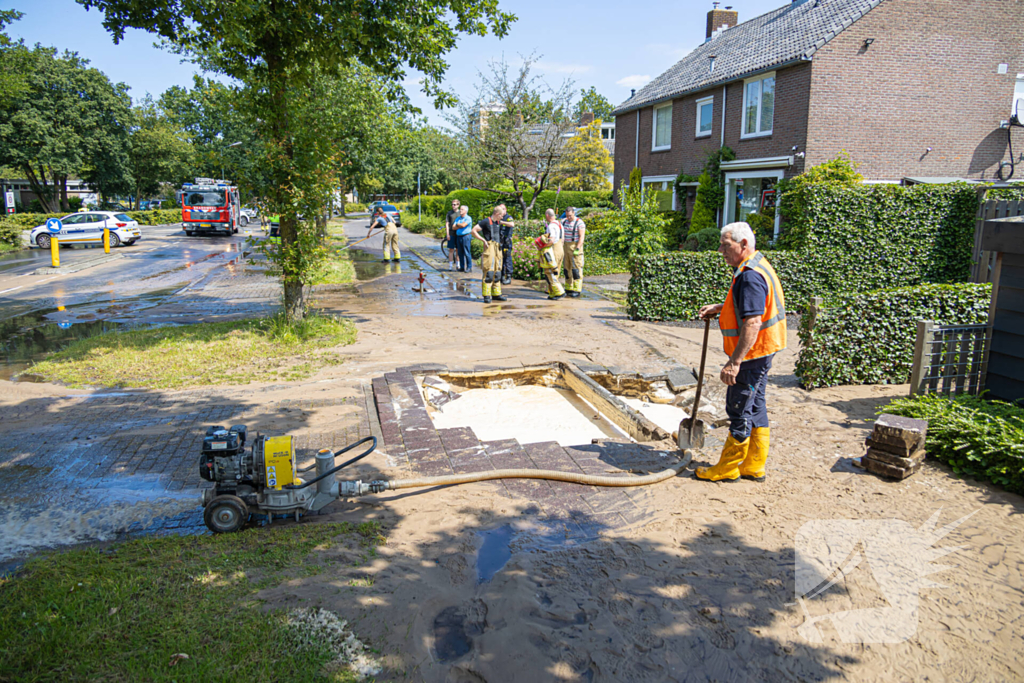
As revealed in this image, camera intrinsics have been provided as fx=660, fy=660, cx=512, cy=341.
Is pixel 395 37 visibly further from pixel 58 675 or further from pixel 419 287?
pixel 58 675

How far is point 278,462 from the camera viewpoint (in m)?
4.32

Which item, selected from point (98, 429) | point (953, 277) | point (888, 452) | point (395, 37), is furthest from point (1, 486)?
point (953, 277)

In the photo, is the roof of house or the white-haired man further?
the roof of house

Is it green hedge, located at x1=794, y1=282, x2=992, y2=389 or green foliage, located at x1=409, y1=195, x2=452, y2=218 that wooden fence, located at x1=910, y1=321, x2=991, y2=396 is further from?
green foliage, located at x1=409, y1=195, x2=452, y2=218

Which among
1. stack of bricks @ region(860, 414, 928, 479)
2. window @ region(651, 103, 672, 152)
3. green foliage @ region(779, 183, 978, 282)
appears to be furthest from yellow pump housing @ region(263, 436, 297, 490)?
window @ region(651, 103, 672, 152)

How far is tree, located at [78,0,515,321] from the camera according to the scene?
9.06m

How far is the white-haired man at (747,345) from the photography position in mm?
4719

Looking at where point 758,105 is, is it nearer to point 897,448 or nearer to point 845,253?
point 845,253

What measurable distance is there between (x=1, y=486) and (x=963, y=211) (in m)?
16.2

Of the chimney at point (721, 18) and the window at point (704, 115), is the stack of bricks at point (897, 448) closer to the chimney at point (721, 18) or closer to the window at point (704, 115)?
the window at point (704, 115)

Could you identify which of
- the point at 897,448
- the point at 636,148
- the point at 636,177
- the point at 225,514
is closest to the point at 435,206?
the point at 636,148

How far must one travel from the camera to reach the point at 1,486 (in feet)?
16.8

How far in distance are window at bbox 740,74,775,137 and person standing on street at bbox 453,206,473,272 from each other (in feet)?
32.2

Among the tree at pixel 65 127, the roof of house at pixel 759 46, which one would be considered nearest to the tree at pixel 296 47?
the roof of house at pixel 759 46
